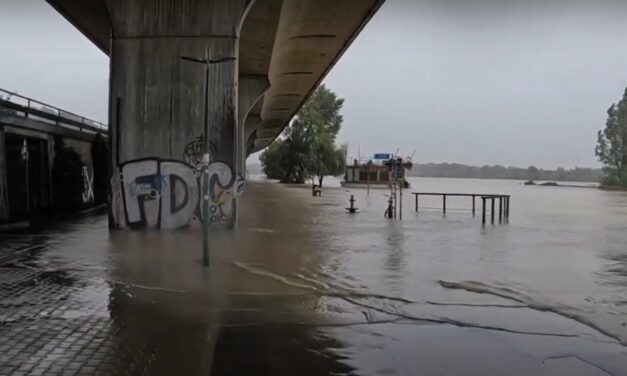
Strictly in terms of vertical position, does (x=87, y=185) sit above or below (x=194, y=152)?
below

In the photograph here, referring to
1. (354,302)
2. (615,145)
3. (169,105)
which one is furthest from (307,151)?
(354,302)

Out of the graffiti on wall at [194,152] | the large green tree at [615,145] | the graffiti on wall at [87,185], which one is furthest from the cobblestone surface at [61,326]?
the large green tree at [615,145]

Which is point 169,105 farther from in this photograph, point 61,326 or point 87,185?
point 87,185

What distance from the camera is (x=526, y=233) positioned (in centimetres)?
1978

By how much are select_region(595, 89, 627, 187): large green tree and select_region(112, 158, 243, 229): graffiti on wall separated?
85.4 m

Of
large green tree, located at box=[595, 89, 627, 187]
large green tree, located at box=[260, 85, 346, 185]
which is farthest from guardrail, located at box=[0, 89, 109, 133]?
large green tree, located at box=[595, 89, 627, 187]

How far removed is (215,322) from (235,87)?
40.3ft

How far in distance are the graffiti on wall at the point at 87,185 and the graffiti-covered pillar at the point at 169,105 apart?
12770mm

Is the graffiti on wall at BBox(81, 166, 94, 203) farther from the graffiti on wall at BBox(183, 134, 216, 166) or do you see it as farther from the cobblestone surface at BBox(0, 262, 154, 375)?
the cobblestone surface at BBox(0, 262, 154, 375)

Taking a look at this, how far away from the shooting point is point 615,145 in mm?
93438

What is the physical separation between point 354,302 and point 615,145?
96523 mm

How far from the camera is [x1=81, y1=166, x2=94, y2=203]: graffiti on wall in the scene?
100ft

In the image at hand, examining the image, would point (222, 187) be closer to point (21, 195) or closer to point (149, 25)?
point (149, 25)

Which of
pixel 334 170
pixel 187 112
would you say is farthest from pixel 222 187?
pixel 334 170
